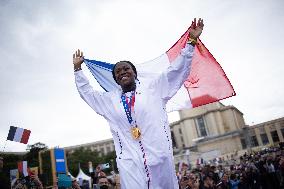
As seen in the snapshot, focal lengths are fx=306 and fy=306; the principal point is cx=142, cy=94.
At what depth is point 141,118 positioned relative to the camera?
154 inches

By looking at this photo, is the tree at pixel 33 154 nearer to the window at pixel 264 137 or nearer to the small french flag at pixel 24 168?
the small french flag at pixel 24 168

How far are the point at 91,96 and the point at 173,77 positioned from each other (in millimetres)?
1201

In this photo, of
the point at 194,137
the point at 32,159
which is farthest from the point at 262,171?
the point at 194,137

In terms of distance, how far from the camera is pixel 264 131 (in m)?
104

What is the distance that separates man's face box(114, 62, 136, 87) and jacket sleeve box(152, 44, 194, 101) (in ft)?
1.09

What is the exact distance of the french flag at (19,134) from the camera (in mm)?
14250

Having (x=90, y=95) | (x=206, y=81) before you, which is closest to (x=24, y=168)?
(x=206, y=81)

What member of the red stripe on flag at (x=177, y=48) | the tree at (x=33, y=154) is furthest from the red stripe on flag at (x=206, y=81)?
the tree at (x=33, y=154)

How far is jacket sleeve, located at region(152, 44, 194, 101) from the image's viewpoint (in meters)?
4.30

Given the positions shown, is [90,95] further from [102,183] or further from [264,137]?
[264,137]

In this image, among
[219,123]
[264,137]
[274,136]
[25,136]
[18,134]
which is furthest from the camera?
[219,123]

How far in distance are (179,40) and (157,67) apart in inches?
35.2

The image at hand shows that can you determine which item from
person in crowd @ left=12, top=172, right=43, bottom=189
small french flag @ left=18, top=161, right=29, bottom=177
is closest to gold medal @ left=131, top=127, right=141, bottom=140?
person in crowd @ left=12, top=172, right=43, bottom=189

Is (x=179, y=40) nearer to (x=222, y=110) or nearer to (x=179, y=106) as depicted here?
(x=179, y=106)
